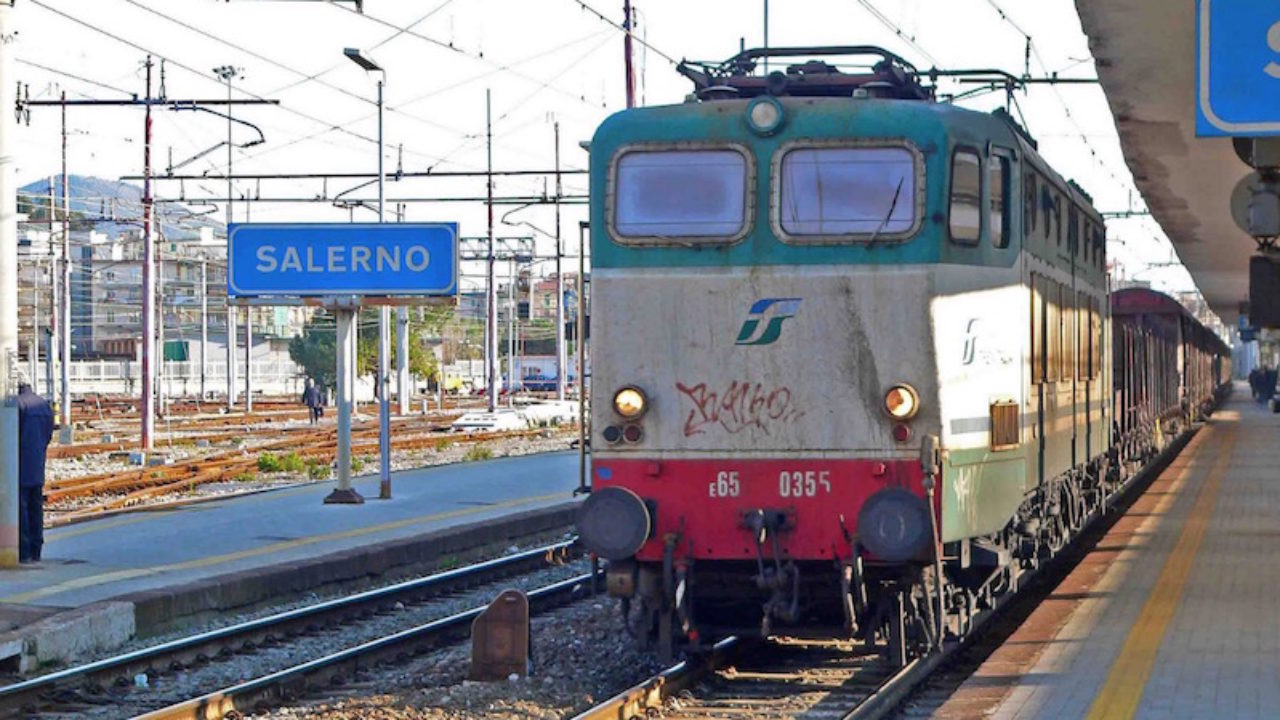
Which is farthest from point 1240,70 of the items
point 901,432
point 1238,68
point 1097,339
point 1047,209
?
point 1097,339

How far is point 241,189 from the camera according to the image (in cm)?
5575

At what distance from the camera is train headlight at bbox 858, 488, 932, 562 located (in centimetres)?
1016

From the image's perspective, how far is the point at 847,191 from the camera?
1064 cm

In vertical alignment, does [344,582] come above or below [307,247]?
below

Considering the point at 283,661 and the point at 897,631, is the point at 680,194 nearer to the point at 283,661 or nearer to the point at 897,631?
the point at 897,631

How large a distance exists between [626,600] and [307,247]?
37.4ft

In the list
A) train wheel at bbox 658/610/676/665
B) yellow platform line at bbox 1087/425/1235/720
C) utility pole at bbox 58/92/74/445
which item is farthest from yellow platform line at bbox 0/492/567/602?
utility pole at bbox 58/92/74/445

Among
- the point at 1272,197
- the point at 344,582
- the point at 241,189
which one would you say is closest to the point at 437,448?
the point at 241,189

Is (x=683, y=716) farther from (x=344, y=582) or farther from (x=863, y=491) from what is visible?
(x=344, y=582)

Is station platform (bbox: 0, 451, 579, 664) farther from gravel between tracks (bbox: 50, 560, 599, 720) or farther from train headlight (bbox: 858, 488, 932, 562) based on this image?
train headlight (bbox: 858, 488, 932, 562)

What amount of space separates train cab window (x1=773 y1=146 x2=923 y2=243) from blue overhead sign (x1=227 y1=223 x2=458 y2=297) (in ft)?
36.1

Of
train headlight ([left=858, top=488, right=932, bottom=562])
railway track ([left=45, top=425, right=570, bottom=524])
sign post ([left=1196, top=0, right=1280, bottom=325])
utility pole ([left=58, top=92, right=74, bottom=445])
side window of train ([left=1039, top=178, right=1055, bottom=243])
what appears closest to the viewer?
sign post ([left=1196, top=0, right=1280, bottom=325])

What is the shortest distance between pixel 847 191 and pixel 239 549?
9.10m

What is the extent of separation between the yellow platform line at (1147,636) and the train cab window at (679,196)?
11.2 feet
